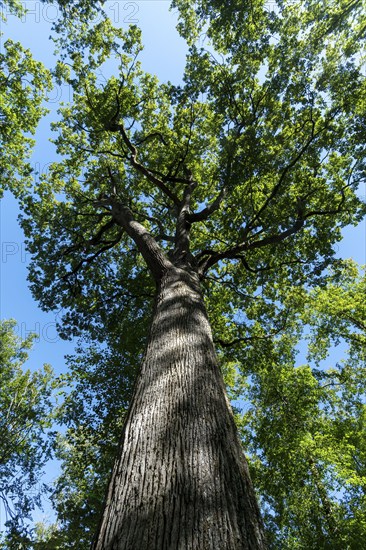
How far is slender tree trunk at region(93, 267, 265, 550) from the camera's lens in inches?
51.0

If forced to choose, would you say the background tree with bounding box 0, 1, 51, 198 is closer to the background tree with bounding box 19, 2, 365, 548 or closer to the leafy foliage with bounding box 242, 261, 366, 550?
the background tree with bounding box 19, 2, 365, 548

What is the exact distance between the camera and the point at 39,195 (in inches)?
446

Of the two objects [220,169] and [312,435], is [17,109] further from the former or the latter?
[312,435]

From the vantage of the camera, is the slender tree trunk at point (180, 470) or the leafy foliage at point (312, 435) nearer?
the slender tree trunk at point (180, 470)

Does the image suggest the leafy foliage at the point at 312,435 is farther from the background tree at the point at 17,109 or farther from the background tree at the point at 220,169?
the background tree at the point at 17,109

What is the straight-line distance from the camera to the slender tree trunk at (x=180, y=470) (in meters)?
1.29

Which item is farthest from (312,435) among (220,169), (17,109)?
(17,109)

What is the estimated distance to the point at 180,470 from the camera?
158cm

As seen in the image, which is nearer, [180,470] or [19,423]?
[180,470]

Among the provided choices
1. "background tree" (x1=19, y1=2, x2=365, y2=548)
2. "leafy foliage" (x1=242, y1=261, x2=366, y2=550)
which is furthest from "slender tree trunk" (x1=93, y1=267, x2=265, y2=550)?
"leafy foliage" (x1=242, y1=261, x2=366, y2=550)

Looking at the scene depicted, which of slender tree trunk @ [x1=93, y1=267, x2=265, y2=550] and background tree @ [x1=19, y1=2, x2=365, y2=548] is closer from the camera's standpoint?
slender tree trunk @ [x1=93, y1=267, x2=265, y2=550]

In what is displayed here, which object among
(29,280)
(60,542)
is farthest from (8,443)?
(29,280)

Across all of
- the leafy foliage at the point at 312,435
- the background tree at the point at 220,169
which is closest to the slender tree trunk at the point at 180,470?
the background tree at the point at 220,169

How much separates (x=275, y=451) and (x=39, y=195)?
1264cm
